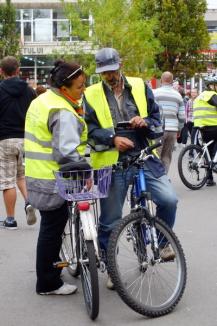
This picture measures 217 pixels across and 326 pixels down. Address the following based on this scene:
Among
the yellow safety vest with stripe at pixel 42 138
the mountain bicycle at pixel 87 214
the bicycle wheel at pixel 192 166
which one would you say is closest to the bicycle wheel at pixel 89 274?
the mountain bicycle at pixel 87 214

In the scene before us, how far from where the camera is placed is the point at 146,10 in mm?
36438

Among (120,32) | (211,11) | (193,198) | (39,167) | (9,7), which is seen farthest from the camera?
(211,11)

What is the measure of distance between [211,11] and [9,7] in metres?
34.3

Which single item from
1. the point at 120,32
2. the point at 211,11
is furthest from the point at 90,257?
the point at 211,11

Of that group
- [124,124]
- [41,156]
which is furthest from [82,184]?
[124,124]

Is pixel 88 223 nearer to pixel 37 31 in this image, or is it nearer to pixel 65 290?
pixel 65 290

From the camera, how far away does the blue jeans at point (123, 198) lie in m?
5.05

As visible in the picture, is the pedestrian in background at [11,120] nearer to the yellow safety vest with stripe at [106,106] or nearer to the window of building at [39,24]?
the yellow safety vest with stripe at [106,106]

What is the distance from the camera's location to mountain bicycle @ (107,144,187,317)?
4.60 meters

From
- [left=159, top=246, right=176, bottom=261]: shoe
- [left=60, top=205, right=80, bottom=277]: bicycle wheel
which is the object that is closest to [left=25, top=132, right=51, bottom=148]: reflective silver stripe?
[left=60, top=205, right=80, bottom=277]: bicycle wheel

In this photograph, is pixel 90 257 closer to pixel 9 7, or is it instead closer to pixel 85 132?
pixel 85 132

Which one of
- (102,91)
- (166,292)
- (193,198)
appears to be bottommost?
(193,198)

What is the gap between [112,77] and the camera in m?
5.03

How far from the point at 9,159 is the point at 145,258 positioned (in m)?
3.24
